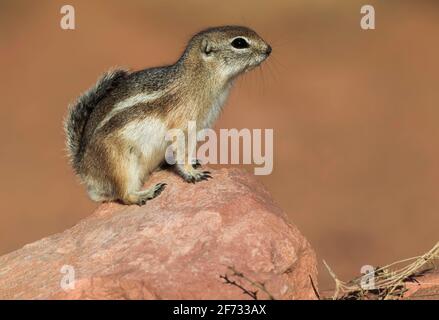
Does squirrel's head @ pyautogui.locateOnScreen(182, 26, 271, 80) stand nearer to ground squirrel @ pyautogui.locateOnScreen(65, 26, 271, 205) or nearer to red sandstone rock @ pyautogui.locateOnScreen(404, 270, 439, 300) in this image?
ground squirrel @ pyautogui.locateOnScreen(65, 26, 271, 205)

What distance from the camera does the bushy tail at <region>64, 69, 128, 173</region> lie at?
1002 centimetres

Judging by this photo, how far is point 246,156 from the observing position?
18.0 m

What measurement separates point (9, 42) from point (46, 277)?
692 inches

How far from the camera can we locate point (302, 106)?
832 inches

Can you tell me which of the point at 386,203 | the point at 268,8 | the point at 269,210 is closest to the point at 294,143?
the point at 386,203

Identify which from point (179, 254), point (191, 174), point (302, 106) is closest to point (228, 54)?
point (191, 174)

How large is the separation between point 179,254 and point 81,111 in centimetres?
334

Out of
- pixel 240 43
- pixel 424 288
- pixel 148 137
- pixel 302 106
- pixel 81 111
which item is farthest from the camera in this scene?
pixel 302 106

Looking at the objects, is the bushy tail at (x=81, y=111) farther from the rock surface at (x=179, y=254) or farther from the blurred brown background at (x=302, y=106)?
the blurred brown background at (x=302, y=106)

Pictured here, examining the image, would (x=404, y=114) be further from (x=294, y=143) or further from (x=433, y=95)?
(x=294, y=143)

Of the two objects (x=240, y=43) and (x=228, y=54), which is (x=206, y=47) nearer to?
(x=228, y=54)

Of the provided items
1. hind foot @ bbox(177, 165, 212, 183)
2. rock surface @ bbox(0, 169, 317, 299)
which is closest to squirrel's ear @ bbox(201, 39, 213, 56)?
hind foot @ bbox(177, 165, 212, 183)

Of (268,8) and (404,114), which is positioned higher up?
(268,8)

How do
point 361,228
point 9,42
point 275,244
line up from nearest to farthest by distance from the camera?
1. point 275,244
2. point 361,228
3. point 9,42
